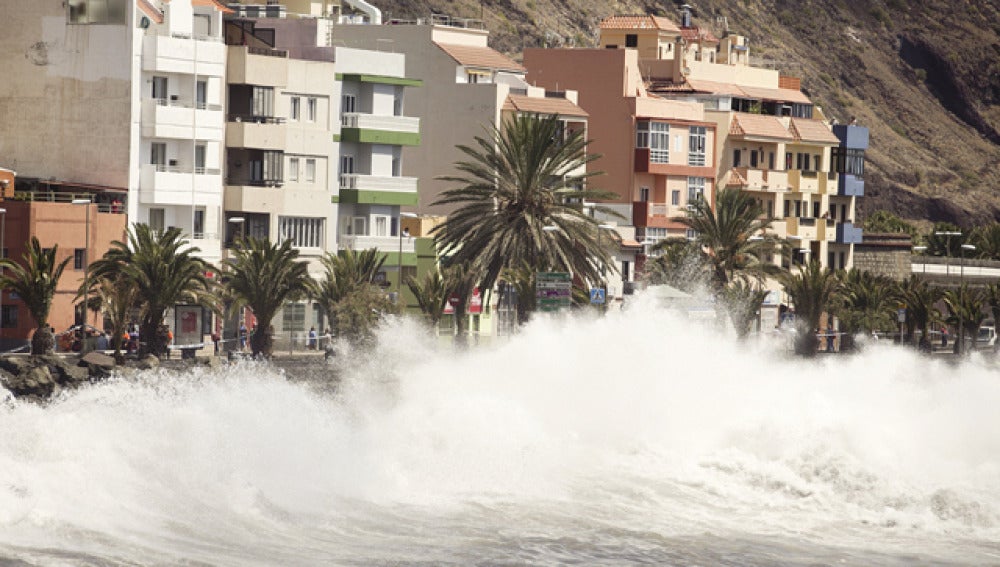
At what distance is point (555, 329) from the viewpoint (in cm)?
5931

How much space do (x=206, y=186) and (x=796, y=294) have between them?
2932 centimetres

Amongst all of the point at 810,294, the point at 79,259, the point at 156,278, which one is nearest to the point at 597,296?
the point at 156,278

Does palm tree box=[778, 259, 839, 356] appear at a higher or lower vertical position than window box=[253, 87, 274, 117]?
lower

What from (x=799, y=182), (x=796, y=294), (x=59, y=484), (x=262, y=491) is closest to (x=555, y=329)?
(x=262, y=491)

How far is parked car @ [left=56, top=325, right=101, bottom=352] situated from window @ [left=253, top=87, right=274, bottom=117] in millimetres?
13267

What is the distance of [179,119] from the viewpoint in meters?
79.9

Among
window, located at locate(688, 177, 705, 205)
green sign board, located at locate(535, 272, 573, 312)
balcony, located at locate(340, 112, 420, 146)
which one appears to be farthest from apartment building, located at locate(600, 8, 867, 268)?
green sign board, located at locate(535, 272, 573, 312)

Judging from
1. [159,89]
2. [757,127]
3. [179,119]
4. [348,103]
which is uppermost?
[757,127]

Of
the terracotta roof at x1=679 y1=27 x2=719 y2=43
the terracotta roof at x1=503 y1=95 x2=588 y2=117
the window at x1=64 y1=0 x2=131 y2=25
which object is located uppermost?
the terracotta roof at x1=679 y1=27 x2=719 y2=43

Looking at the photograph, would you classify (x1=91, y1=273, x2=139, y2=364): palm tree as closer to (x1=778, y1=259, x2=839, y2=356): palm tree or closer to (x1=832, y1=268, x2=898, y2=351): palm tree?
(x1=778, y1=259, x2=839, y2=356): palm tree

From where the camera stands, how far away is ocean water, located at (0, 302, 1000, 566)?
3638 cm

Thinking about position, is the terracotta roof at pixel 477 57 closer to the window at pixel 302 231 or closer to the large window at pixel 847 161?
the window at pixel 302 231

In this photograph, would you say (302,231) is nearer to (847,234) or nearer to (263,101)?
(263,101)

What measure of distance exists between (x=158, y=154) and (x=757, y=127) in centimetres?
4316
